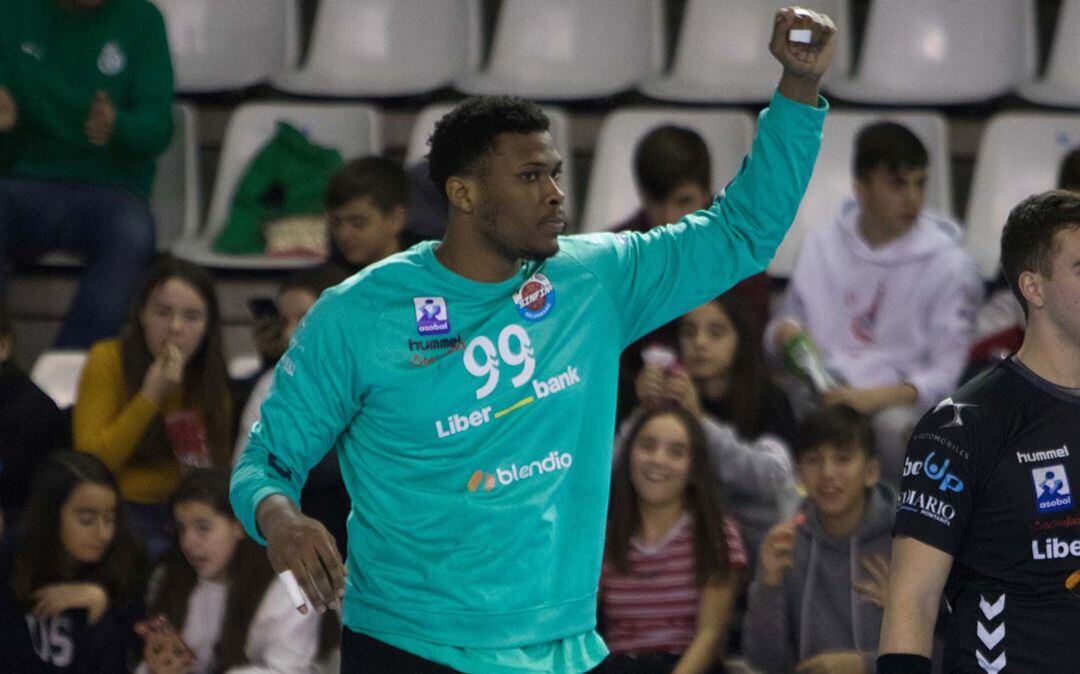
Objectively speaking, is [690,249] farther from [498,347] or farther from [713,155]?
[713,155]

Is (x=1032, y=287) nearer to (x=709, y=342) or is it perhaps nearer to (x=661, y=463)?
(x=661, y=463)

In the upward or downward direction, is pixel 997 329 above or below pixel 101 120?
below

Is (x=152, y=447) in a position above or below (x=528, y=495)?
below

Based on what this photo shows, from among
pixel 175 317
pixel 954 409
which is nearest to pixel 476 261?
pixel 954 409

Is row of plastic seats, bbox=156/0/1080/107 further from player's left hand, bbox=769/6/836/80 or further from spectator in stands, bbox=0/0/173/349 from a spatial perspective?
player's left hand, bbox=769/6/836/80

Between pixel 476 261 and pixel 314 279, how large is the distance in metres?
2.03

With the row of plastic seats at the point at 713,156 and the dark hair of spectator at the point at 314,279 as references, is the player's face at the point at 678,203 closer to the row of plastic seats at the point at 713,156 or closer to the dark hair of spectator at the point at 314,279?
the row of plastic seats at the point at 713,156

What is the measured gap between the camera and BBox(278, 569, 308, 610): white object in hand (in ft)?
9.04

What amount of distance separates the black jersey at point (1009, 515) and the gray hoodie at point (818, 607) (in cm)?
147

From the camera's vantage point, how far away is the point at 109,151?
6.25 m

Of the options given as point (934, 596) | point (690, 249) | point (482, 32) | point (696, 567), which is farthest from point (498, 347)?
point (482, 32)

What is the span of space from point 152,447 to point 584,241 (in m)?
2.33

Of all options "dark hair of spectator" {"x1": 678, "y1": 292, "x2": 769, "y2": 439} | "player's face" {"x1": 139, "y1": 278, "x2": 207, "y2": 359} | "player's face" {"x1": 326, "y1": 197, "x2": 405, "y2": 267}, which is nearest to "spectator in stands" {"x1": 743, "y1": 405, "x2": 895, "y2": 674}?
"dark hair of spectator" {"x1": 678, "y1": 292, "x2": 769, "y2": 439}

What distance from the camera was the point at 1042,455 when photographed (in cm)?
308
